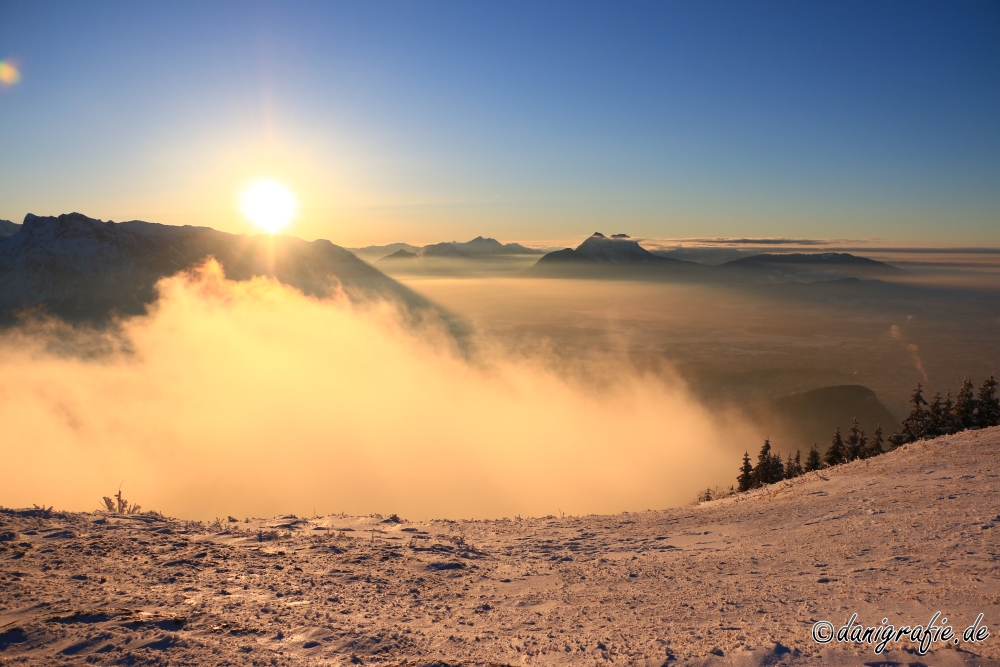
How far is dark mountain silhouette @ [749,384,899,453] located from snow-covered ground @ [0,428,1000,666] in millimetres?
118542

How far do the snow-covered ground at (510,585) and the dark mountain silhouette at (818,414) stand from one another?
11854cm

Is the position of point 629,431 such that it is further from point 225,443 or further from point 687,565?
point 687,565

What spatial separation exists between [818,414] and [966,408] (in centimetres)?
10510

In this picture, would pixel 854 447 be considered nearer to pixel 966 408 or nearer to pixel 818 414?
pixel 966 408

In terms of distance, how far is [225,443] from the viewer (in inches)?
4648

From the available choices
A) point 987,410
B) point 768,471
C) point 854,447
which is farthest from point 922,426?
point 768,471

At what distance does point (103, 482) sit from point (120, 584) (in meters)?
102

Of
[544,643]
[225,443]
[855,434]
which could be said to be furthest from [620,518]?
[225,443]

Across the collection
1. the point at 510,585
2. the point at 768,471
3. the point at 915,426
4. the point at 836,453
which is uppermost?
the point at 510,585

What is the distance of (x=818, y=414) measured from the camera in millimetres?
135500

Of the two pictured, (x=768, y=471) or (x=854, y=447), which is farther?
(x=854, y=447)

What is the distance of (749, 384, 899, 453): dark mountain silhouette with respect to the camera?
125000 mm

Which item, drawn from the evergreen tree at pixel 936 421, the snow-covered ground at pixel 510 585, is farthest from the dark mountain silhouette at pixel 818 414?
the snow-covered ground at pixel 510 585

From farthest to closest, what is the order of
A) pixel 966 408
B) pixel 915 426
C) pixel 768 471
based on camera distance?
pixel 768 471
pixel 915 426
pixel 966 408
